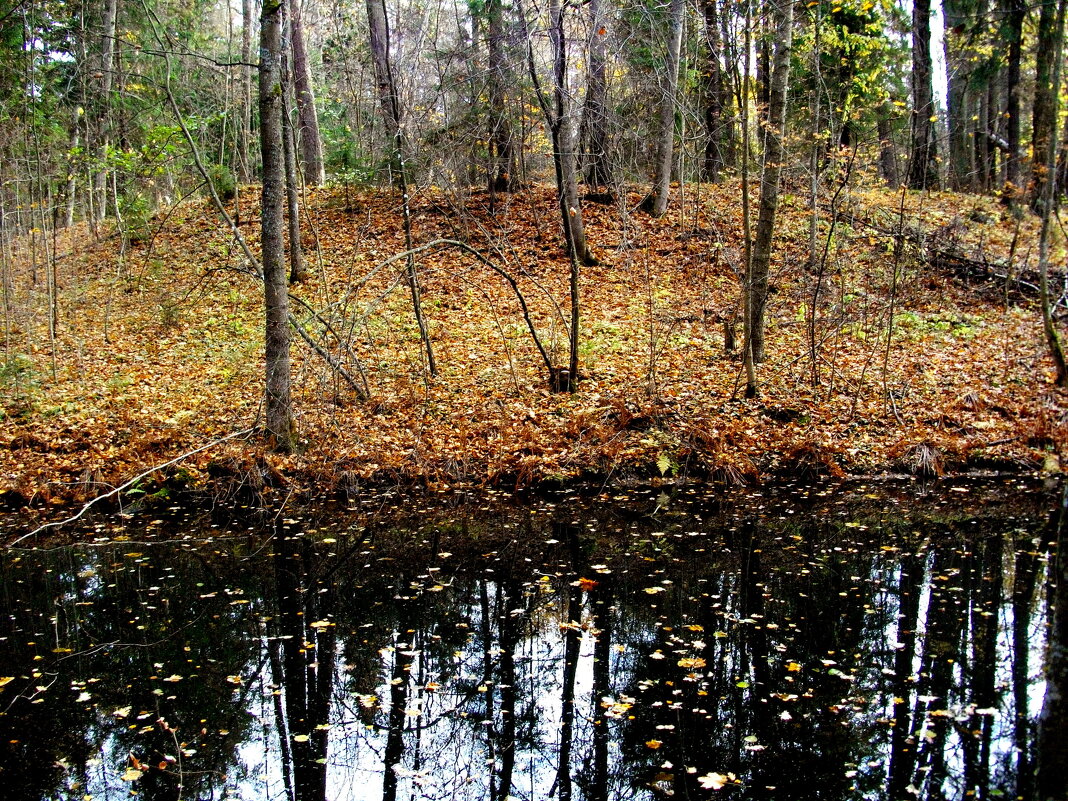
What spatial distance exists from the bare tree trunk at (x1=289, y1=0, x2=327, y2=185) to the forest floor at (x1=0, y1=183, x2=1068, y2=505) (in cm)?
171

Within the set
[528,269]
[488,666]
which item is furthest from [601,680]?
[528,269]

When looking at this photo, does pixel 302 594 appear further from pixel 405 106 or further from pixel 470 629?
pixel 405 106

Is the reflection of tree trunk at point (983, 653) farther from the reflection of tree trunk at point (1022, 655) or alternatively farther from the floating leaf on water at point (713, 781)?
the floating leaf on water at point (713, 781)

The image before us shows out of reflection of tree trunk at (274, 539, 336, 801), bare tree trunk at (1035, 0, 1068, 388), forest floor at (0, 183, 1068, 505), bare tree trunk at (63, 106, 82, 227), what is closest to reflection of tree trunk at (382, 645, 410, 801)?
reflection of tree trunk at (274, 539, 336, 801)

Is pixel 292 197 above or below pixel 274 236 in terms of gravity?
above

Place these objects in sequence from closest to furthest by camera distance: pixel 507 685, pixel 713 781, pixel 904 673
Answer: pixel 713 781 → pixel 904 673 → pixel 507 685

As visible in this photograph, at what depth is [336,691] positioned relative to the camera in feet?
15.9

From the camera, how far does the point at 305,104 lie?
17719mm

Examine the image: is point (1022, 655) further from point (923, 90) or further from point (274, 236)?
point (923, 90)

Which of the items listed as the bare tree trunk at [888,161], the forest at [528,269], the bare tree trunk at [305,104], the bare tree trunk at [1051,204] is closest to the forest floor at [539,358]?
the forest at [528,269]

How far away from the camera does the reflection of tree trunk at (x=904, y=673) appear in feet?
12.5

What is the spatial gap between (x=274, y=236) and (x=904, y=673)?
866 cm

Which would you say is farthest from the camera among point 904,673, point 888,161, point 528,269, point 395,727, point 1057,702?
point 888,161

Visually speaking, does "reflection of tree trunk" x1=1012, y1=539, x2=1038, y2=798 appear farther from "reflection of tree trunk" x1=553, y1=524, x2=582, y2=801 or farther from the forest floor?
the forest floor
